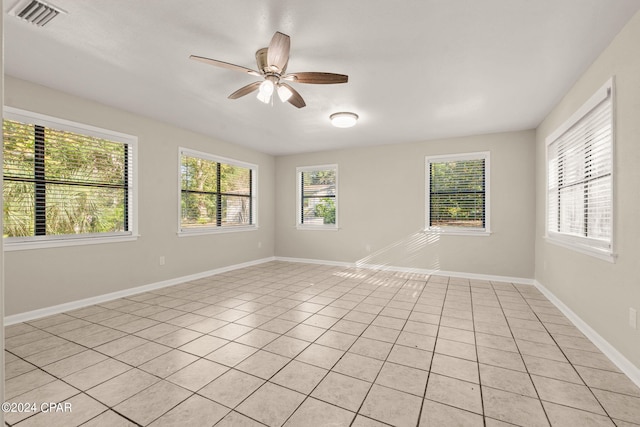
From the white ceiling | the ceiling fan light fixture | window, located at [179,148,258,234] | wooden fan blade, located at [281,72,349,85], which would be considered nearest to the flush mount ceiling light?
the white ceiling

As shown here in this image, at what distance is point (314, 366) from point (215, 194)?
3.97m

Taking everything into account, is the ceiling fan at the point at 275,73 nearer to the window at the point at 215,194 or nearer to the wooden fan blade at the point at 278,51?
the wooden fan blade at the point at 278,51

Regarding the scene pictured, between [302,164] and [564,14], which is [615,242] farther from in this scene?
[302,164]

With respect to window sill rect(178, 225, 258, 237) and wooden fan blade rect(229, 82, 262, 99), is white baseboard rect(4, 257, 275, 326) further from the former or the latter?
wooden fan blade rect(229, 82, 262, 99)

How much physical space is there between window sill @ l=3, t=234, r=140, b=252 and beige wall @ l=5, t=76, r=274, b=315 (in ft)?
0.16

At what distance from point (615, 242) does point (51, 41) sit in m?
4.73

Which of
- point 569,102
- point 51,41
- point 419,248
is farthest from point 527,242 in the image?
point 51,41

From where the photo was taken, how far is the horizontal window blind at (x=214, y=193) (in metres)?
4.84

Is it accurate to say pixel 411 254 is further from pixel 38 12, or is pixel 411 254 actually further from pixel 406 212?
pixel 38 12

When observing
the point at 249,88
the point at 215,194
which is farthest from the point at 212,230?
the point at 249,88

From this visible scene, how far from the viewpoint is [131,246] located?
3984 mm

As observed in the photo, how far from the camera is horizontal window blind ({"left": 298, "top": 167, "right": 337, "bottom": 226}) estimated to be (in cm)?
633

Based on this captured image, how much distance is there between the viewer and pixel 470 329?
289cm

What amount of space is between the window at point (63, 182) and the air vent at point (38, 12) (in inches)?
54.0
